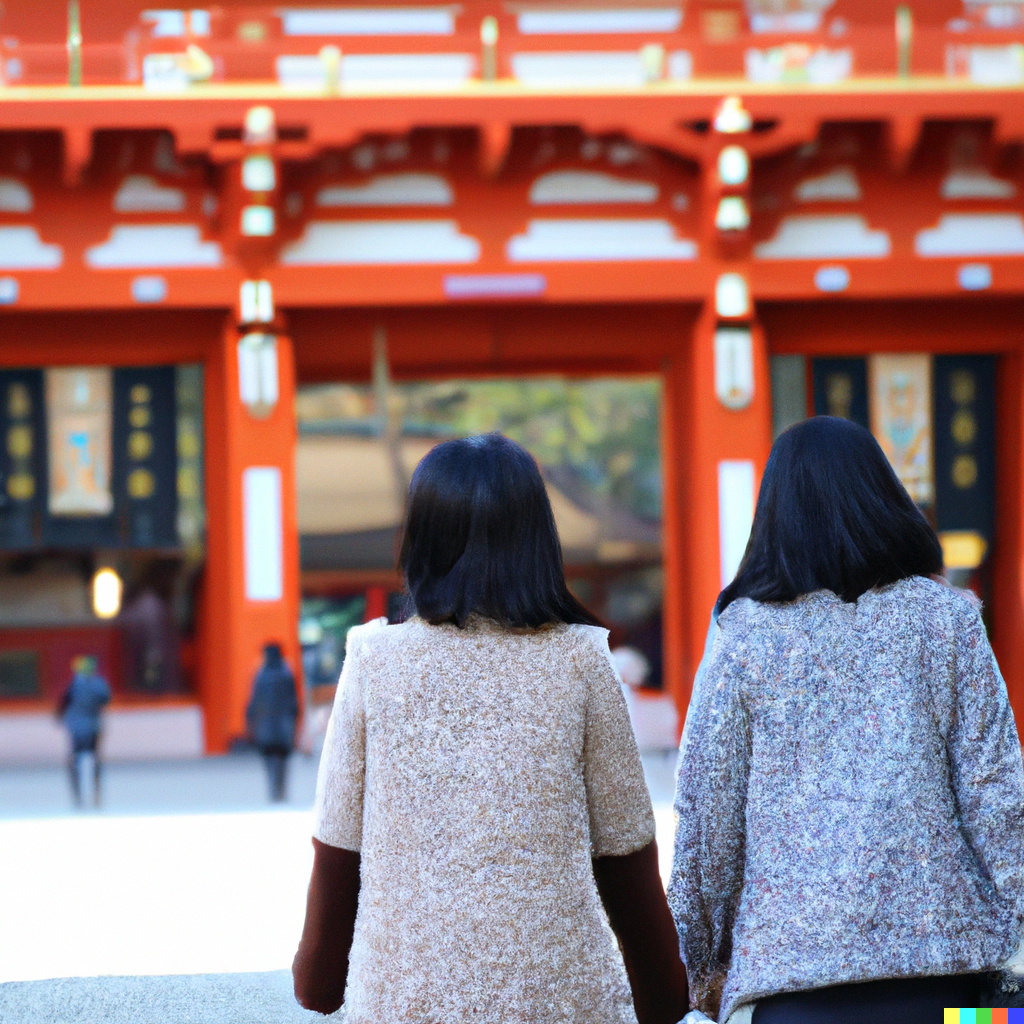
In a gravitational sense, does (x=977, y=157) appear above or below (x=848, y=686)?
above

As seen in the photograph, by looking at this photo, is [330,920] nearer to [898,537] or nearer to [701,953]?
[701,953]

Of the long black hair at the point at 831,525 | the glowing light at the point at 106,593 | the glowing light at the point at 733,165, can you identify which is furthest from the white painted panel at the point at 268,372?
the long black hair at the point at 831,525

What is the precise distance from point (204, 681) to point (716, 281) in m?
5.59

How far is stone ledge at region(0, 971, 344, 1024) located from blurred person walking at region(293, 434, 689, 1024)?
7.86ft

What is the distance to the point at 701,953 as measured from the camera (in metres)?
2.07

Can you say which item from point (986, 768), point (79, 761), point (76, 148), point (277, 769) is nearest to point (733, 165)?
point (76, 148)

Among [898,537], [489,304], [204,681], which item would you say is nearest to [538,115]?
[489,304]

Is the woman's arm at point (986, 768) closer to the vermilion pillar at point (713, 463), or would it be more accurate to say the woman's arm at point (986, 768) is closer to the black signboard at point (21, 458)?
the vermilion pillar at point (713, 463)

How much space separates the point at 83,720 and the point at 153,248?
3.96 metres

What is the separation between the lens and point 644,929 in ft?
6.45

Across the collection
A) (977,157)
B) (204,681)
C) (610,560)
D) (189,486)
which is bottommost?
(204,681)

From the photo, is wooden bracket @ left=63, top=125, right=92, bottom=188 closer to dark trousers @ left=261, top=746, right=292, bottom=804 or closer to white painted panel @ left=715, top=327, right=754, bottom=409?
dark trousers @ left=261, top=746, right=292, bottom=804

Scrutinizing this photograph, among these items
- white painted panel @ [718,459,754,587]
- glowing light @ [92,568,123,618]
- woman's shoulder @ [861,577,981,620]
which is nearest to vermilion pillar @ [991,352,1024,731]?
white painted panel @ [718,459,754,587]

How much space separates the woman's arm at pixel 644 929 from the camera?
196 cm
